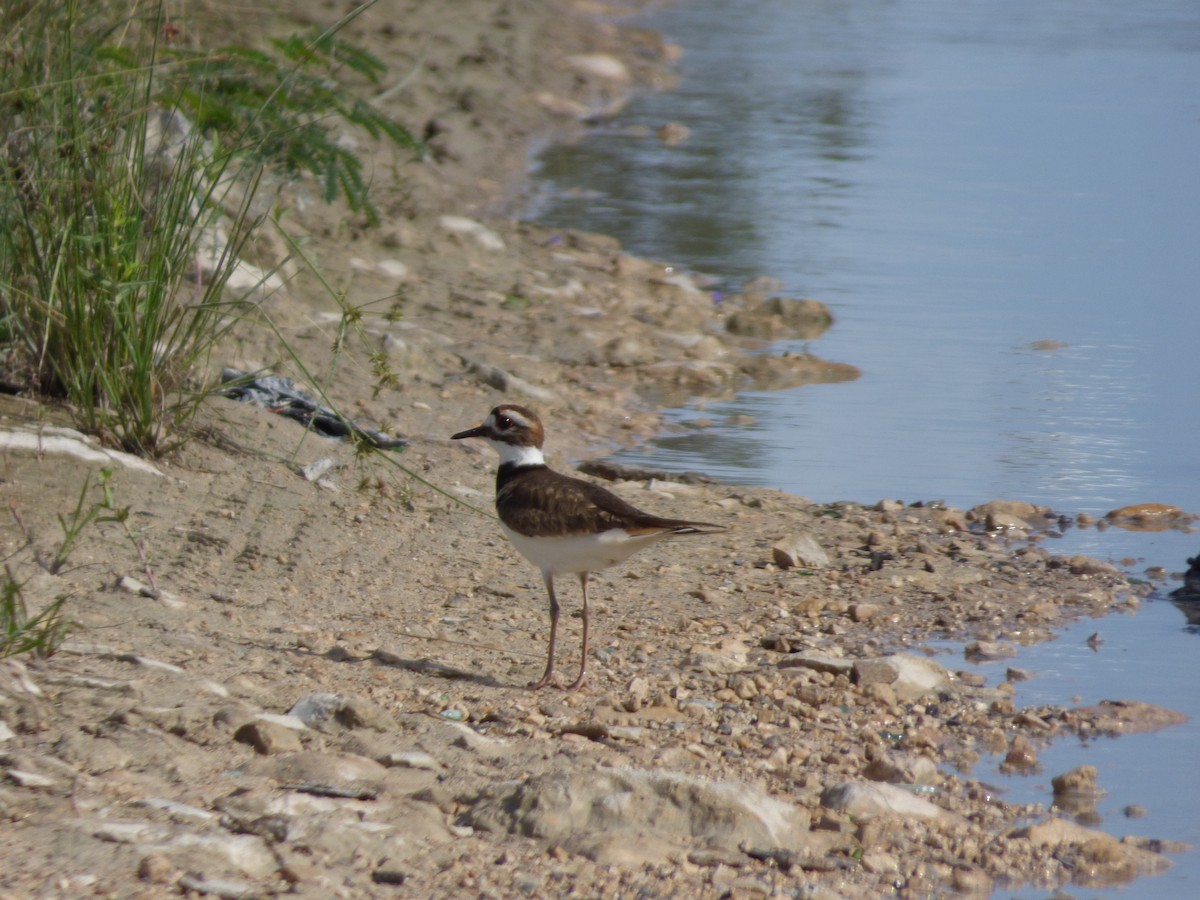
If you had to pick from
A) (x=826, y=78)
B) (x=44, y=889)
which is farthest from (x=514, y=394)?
(x=826, y=78)

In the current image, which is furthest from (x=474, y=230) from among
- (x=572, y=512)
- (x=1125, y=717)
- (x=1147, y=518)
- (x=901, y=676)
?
(x=1125, y=717)

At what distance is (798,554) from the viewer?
5.78 metres

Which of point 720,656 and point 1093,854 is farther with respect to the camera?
point 720,656

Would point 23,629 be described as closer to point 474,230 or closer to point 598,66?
point 474,230

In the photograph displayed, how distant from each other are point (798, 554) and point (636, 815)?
2316 millimetres

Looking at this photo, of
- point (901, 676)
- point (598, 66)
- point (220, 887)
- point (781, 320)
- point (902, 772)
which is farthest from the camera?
point (598, 66)

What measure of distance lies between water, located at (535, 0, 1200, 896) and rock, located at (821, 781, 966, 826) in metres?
0.45

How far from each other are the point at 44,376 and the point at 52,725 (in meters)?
2.24

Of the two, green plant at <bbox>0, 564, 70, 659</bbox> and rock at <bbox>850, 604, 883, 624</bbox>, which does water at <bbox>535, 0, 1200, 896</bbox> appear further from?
green plant at <bbox>0, 564, 70, 659</bbox>

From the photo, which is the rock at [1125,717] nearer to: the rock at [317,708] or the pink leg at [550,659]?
the pink leg at [550,659]

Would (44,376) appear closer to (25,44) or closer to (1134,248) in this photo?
(25,44)

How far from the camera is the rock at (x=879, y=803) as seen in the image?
377cm

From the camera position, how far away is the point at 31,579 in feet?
14.6

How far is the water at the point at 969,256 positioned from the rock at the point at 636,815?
90 cm
